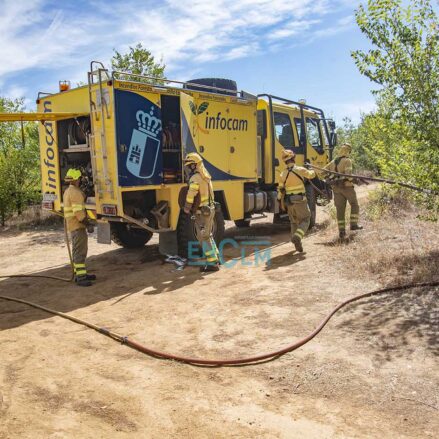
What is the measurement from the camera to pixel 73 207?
6.47 meters

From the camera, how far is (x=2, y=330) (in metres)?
4.82

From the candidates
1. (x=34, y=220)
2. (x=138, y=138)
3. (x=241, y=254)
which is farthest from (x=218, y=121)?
(x=34, y=220)

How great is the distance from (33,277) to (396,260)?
17.4ft

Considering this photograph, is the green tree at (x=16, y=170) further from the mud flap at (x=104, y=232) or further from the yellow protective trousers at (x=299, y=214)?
the yellow protective trousers at (x=299, y=214)

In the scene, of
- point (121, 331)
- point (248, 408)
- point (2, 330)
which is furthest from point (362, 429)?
point (2, 330)

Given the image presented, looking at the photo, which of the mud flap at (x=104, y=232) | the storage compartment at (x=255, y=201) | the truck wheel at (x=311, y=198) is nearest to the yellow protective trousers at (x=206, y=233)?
the mud flap at (x=104, y=232)

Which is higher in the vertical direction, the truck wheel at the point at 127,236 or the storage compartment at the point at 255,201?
the storage compartment at the point at 255,201

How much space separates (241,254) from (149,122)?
111 inches

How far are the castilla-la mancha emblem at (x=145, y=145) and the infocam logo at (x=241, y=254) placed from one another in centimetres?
142

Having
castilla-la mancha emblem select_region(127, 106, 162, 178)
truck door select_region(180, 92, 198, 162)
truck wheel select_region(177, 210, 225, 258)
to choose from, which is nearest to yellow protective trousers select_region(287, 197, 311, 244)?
truck wheel select_region(177, 210, 225, 258)

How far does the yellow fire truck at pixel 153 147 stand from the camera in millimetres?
6570

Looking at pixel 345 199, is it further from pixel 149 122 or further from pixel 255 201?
pixel 149 122

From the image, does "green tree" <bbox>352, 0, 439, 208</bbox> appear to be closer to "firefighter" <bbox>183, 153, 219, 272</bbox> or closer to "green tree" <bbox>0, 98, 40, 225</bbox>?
"firefighter" <bbox>183, 153, 219, 272</bbox>

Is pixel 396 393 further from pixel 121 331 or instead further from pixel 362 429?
pixel 121 331
